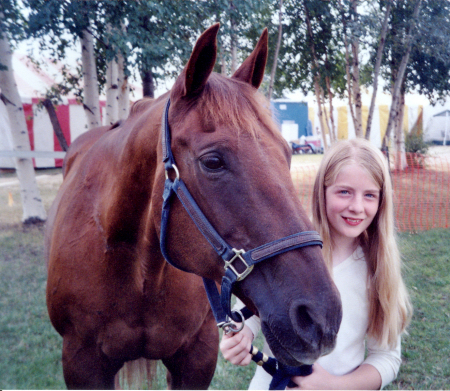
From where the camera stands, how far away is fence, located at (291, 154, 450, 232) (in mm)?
6297

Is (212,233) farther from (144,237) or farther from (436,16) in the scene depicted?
(436,16)

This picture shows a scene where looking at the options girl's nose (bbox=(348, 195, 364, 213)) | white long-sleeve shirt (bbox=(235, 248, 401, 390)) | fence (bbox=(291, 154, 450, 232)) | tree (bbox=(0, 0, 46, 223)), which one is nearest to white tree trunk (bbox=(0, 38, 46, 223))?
tree (bbox=(0, 0, 46, 223))

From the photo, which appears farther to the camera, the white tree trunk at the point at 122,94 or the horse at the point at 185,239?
the white tree trunk at the point at 122,94

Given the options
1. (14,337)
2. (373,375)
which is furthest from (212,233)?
(14,337)

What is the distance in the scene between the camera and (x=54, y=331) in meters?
3.29

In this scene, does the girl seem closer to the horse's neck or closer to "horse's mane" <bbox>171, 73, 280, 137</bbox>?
"horse's mane" <bbox>171, 73, 280, 137</bbox>

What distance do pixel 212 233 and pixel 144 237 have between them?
452mm

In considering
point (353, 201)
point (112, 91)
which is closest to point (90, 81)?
point (112, 91)

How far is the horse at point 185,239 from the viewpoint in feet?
3.04

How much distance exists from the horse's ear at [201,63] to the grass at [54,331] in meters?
2.04

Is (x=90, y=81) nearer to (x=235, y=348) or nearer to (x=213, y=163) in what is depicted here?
(x=213, y=163)

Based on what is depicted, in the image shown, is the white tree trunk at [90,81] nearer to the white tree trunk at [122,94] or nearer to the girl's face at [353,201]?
the white tree trunk at [122,94]

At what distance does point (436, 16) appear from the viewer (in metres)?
4.25

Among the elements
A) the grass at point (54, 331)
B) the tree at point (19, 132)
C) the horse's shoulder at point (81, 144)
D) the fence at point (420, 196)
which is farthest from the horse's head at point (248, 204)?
the fence at point (420, 196)
